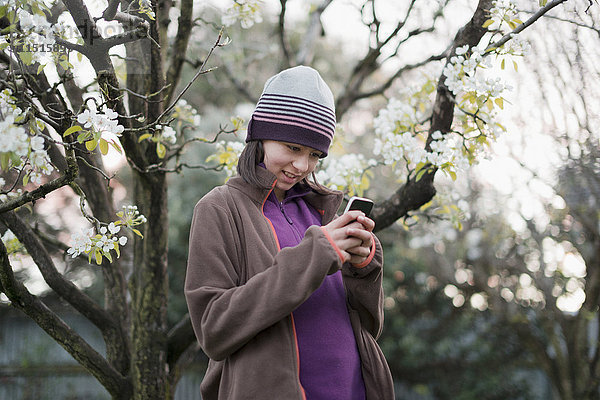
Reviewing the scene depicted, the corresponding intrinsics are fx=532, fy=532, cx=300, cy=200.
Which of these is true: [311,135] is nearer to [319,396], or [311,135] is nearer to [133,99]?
[319,396]

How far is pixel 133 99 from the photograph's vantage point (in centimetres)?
238

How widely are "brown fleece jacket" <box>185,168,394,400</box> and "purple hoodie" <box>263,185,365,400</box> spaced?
36 millimetres

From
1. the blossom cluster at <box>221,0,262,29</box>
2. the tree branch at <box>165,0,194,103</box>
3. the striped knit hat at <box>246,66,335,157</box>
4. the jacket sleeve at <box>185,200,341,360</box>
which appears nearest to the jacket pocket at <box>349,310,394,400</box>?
the jacket sleeve at <box>185,200,341,360</box>

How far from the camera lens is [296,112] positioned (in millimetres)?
1505

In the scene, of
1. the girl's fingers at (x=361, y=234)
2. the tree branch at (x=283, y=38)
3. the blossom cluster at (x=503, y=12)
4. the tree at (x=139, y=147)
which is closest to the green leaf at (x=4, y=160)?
the tree at (x=139, y=147)

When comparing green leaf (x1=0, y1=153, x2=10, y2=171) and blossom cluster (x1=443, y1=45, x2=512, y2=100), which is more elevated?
blossom cluster (x1=443, y1=45, x2=512, y2=100)

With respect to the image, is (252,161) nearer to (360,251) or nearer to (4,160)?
(360,251)

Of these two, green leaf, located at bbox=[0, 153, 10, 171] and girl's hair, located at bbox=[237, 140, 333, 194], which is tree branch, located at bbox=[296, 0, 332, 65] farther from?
green leaf, located at bbox=[0, 153, 10, 171]

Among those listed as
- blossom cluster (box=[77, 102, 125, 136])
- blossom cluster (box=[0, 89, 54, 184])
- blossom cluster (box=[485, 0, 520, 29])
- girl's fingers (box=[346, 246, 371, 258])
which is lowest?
girl's fingers (box=[346, 246, 371, 258])

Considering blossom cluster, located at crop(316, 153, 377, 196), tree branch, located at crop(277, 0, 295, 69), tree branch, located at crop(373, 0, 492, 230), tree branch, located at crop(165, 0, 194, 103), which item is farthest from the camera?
tree branch, located at crop(277, 0, 295, 69)

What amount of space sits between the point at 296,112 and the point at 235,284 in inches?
20.0

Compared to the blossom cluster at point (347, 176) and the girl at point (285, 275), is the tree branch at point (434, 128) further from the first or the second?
the girl at point (285, 275)

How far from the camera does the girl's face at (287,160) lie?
5.01ft

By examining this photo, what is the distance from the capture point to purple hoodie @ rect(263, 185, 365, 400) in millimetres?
1392
